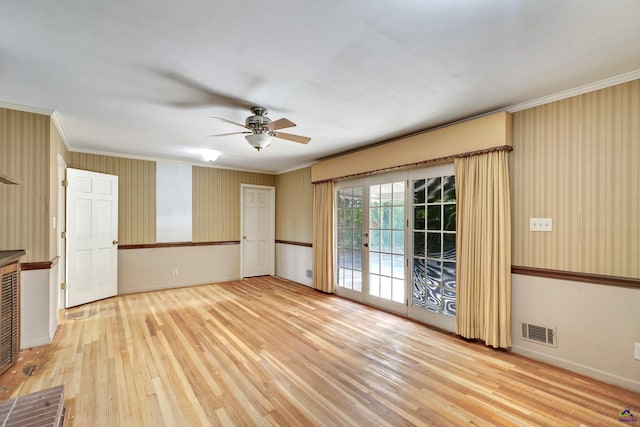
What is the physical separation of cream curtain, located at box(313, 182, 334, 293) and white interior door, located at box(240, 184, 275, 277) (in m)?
1.80

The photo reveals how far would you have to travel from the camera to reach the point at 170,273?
552 centimetres

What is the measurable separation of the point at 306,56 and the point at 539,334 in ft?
10.6

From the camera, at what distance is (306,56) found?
2.01 meters

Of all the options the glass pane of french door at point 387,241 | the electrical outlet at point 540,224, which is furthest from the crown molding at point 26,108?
the electrical outlet at point 540,224

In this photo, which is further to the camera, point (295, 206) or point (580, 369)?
point (295, 206)

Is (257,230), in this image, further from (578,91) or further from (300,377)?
(578,91)

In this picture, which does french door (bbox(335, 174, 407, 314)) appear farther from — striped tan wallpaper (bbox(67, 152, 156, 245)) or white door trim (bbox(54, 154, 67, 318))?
white door trim (bbox(54, 154, 67, 318))

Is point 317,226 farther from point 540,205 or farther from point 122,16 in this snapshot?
point 122,16

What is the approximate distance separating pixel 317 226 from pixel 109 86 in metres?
3.61

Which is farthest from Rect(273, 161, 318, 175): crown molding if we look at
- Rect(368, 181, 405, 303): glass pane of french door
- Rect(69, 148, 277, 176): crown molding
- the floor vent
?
the floor vent

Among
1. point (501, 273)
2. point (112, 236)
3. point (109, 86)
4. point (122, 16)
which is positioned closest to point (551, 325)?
point (501, 273)

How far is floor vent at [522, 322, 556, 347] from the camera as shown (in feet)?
8.63

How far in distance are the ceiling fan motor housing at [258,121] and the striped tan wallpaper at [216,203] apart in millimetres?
3501

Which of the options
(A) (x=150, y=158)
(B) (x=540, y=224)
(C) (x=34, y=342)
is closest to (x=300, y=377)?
(B) (x=540, y=224)
